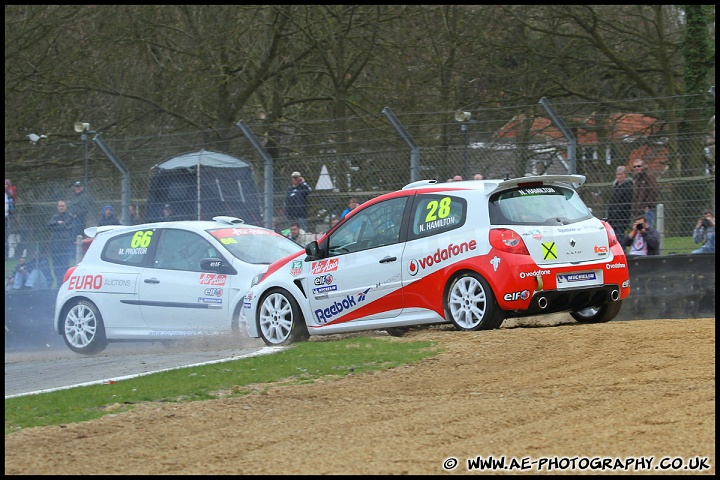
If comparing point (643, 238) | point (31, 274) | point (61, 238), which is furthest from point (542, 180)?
point (31, 274)

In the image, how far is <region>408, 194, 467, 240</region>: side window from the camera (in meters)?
11.2

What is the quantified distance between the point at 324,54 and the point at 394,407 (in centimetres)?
1704

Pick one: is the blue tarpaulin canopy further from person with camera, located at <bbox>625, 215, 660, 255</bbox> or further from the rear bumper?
the rear bumper

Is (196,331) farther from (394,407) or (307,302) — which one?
(394,407)

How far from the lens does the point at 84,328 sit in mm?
14383

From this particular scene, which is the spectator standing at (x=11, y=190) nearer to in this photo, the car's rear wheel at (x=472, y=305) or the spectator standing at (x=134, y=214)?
the spectator standing at (x=134, y=214)

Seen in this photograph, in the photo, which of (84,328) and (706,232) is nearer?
(706,232)

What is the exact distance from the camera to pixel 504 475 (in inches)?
209

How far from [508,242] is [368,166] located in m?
5.82

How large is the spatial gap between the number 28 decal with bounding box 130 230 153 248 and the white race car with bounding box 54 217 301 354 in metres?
0.01

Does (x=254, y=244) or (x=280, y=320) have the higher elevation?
(x=254, y=244)

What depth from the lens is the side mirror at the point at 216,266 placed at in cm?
1345

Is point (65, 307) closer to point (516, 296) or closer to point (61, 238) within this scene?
point (61, 238)

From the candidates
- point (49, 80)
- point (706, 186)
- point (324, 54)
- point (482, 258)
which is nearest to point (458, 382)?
point (482, 258)
